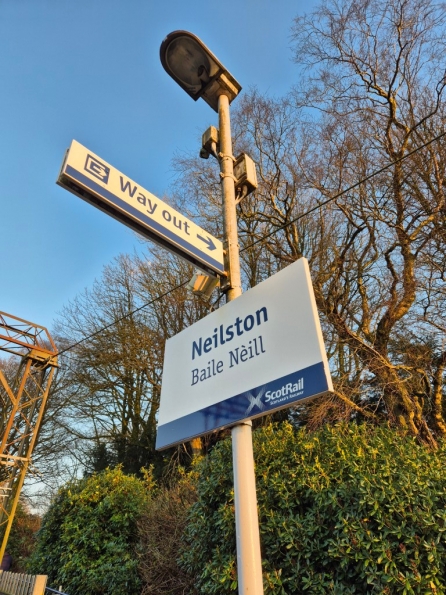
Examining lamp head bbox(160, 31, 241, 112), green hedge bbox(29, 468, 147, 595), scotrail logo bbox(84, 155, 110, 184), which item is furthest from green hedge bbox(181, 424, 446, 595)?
lamp head bbox(160, 31, 241, 112)

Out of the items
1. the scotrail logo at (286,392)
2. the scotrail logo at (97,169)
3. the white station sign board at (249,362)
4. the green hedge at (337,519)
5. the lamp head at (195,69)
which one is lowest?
the green hedge at (337,519)

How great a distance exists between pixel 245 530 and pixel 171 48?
11.9ft

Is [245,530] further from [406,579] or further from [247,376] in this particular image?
[406,579]

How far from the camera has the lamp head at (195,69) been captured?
126 inches

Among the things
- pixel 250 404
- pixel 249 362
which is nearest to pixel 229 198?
pixel 249 362

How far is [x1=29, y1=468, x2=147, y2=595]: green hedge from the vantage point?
5.84m

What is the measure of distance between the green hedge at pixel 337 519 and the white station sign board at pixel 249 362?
1.52 m

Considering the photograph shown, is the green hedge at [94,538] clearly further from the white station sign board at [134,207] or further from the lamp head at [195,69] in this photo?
the lamp head at [195,69]

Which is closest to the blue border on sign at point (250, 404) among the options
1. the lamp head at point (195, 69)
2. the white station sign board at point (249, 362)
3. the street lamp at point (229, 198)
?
the white station sign board at point (249, 362)

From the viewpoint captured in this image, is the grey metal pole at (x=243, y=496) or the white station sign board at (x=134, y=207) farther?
the white station sign board at (x=134, y=207)

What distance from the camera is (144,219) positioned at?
2547mm

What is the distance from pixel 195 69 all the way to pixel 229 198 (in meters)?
1.33

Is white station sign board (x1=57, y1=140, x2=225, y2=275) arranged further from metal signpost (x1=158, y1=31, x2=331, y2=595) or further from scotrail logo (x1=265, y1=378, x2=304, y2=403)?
scotrail logo (x1=265, y1=378, x2=304, y2=403)

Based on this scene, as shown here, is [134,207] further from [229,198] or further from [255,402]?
[255,402]
